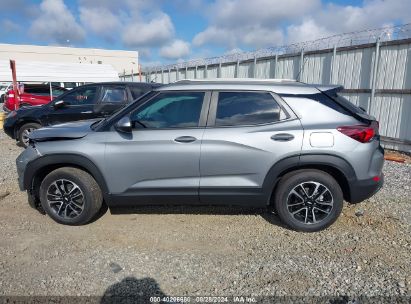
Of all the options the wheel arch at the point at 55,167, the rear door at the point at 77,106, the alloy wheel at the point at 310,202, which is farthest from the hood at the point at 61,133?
the rear door at the point at 77,106

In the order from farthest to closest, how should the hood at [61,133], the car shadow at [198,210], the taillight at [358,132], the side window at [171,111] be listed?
the car shadow at [198,210] < the hood at [61,133] < the side window at [171,111] < the taillight at [358,132]

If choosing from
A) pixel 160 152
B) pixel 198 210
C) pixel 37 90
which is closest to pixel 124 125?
pixel 160 152

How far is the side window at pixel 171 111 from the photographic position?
3877 mm

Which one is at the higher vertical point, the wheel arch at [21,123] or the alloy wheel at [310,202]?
the wheel arch at [21,123]

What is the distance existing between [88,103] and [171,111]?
500 cm

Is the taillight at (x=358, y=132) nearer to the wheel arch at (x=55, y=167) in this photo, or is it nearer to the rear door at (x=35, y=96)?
the wheel arch at (x=55, y=167)

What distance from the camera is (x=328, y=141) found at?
3.66 meters

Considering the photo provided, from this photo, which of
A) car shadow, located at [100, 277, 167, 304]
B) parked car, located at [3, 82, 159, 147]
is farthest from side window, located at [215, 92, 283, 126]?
parked car, located at [3, 82, 159, 147]

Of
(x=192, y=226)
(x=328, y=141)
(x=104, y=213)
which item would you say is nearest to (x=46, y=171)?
(x=104, y=213)

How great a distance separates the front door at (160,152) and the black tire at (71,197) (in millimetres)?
256

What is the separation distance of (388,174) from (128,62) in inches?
2597

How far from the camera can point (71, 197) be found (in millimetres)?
4055

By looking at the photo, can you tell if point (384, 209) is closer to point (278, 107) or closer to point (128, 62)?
point (278, 107)

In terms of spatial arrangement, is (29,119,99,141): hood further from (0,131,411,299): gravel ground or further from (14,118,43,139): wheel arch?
(14,118,43,139): wheel arch
